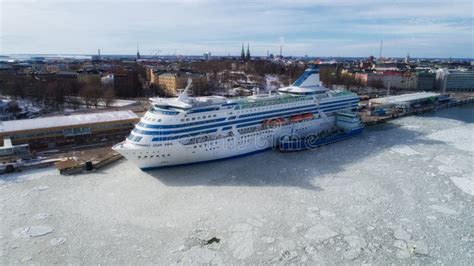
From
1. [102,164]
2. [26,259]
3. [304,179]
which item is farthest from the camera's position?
[102,164]

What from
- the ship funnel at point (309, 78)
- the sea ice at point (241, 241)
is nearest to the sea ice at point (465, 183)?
the sea ice at point (241, 241)

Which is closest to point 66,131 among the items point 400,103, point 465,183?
point 465,183

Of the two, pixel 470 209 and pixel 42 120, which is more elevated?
pixel 42 120

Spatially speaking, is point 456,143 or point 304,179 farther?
point 456,143

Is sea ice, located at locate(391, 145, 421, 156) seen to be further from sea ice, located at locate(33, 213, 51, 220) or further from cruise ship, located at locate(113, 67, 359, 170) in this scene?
sea ice, located at locate(33, 213, 51, 220)

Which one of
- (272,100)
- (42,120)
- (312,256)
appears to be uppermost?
(272,100)

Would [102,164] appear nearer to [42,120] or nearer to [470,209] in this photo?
[42,120]

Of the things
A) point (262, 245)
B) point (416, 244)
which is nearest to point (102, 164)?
point (262, 245)
